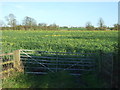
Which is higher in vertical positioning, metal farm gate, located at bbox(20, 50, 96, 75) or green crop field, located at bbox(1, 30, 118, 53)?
green crop field, located at bbox(1, 30, 118, 53)

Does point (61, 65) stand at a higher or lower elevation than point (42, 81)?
higher

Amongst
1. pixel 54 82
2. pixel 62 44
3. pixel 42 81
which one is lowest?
pixel 42 81

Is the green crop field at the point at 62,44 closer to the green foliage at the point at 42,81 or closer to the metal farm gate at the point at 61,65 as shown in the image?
the metal farm gate at the point at 61,65

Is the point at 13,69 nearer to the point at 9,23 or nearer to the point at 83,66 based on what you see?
the point at 83,66

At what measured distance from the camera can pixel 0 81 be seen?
231 inches

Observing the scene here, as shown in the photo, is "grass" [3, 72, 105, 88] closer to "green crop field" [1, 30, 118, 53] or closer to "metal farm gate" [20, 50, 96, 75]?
"metal farm gate" [20, 50, 96, 75]

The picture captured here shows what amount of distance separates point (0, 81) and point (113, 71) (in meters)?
4.45

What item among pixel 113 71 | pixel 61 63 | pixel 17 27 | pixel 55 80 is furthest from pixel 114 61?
pixel 17 27

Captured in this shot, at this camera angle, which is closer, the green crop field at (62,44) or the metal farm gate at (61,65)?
the metal farm gate at (61,65)

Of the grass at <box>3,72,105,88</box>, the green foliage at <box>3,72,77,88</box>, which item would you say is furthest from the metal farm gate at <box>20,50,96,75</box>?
the grass at <box>3,72,105,88</box>

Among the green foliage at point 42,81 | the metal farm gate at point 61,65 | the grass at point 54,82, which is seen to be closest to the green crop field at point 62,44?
the metal farm gate at point 61,65

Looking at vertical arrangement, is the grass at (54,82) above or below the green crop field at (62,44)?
below

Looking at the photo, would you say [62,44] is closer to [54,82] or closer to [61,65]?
[61,65]

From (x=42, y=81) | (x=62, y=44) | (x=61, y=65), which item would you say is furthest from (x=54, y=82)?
(x=62, y=44)
